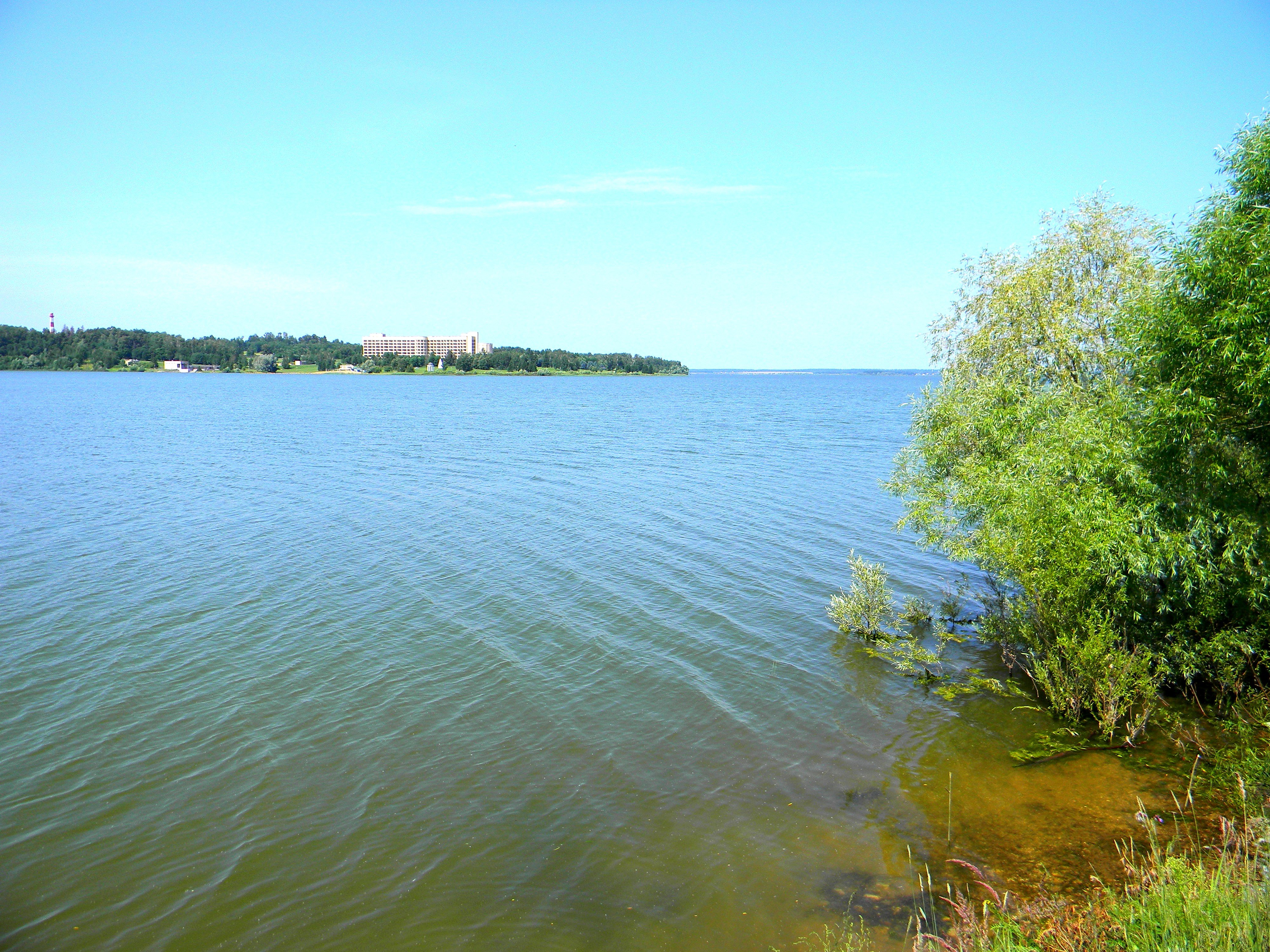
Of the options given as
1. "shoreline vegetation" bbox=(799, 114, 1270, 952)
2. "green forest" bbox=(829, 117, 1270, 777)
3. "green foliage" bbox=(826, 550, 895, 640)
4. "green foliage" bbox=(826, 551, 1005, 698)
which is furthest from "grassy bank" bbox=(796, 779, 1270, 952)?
"green foliage" bbox=(826, 550, 895, 640)

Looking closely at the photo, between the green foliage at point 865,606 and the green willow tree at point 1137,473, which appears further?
the green foliage at point 865,606

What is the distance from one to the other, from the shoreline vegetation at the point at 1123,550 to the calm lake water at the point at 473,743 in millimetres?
1198

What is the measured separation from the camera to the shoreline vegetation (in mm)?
9438

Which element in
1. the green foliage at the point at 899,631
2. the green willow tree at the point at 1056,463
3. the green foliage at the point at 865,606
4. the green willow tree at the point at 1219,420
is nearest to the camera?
the green willow tree at the point at 1219,420

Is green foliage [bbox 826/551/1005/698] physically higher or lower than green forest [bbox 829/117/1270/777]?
lower

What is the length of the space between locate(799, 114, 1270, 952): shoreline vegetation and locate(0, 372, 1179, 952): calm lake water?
3.93 feet

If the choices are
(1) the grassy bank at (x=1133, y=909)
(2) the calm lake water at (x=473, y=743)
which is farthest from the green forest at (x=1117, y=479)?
(1) the grassy bank at (x=1133, y=909)

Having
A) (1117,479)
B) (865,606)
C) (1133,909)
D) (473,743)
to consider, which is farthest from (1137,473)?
(473,743)

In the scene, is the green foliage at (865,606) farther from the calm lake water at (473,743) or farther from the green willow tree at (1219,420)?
the green willow tree at (1219,420)

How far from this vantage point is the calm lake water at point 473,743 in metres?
11.0

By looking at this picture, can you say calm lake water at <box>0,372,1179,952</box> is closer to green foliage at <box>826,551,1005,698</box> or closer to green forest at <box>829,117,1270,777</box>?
green foliage at <box>826,551,1005,698</box>

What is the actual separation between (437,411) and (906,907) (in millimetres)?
98654

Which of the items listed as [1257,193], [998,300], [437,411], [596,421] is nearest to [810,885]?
[1257,193]

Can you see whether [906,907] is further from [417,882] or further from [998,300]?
[998,300]
